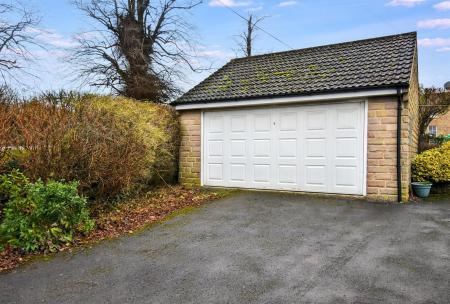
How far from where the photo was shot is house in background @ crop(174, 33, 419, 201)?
26.3 feet

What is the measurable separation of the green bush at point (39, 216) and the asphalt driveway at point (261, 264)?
45cm


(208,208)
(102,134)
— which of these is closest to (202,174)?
(208,208)

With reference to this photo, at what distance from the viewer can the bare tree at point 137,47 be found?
17422mm

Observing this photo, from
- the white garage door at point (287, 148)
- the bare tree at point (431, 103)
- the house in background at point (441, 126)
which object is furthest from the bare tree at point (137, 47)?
the house in background at point (441, 126)

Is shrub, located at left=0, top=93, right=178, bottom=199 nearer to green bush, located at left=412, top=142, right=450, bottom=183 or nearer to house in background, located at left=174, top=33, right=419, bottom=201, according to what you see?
house in background, located at left=174, top=33, right=419, bottom=201

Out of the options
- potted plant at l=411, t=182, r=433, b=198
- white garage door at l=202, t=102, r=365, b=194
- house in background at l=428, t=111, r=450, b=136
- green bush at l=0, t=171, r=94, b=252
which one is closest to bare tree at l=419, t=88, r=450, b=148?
potted plant at l=411, t=182, r=433, b=198

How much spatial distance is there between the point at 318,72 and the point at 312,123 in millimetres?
1744

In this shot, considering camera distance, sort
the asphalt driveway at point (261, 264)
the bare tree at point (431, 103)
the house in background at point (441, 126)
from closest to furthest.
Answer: the asphalt driveway at point (261, 264) → the bare tree at point (431, 103) → the house in background at point (441, 126)

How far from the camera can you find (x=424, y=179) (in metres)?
9.19

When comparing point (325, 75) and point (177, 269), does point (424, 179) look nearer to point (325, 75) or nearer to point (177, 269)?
point (325, 75)

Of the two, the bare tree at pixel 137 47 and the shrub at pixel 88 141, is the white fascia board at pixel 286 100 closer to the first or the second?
the shrub at pixel 88 141

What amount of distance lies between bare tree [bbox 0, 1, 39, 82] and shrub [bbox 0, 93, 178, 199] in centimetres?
718

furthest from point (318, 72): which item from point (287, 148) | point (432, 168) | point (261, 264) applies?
point (261, 264)

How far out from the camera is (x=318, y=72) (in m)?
9.74
